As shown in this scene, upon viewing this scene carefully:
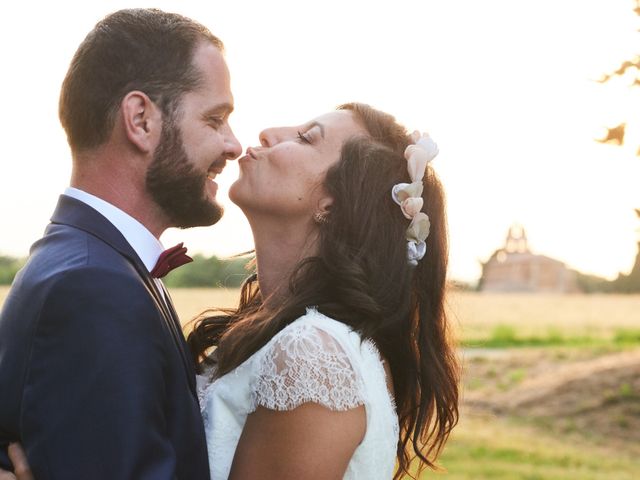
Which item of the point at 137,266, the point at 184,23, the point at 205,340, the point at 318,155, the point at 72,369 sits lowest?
the point at 205,340

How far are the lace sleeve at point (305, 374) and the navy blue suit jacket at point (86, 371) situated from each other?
1.36ft

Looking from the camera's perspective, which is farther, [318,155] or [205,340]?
[205,340]

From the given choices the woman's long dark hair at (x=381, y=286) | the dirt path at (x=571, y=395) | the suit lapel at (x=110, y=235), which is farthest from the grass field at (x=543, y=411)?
the suit lapel at (x=110, y=235)

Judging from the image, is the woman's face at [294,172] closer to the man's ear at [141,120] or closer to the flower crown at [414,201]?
the flower crown at [414,201]

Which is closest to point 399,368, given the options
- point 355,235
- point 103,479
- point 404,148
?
point 355,235

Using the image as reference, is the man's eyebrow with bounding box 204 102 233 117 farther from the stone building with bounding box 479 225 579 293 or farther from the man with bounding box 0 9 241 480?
the stone building with bounding box 479 225 579 293

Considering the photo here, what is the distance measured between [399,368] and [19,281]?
1435 millimetres

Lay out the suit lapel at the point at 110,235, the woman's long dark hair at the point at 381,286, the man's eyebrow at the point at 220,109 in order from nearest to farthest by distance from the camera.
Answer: the suit lapel at the point at 110,235
the man's eyebrow at the point at 220,109
the woman's long dark hair at the point at 381,286

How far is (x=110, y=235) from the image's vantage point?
2801mm

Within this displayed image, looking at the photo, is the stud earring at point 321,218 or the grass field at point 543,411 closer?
the stud earring at point 321,218

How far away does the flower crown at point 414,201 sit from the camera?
3.48 meters

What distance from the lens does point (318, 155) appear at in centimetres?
364

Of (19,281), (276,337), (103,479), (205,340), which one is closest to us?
(103,479)

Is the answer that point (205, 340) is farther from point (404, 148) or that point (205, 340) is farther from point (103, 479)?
point (103, 479)
